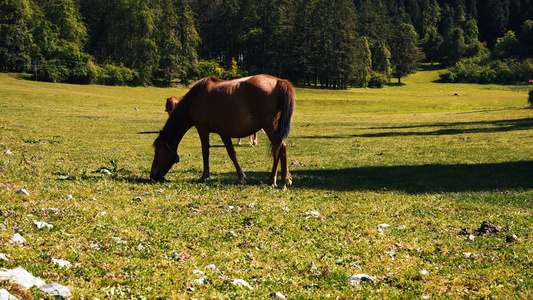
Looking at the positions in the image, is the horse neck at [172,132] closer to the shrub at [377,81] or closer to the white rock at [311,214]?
the white rock at [311,214]

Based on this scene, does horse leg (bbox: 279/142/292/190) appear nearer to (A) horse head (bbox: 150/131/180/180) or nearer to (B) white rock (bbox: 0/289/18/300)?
(A) horse head (bbox: 150/131/180/180)

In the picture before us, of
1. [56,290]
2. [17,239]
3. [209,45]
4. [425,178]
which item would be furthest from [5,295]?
[209,45]

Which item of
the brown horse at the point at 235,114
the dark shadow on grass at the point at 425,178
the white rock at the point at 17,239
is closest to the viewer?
the white rock at the point at 17,239

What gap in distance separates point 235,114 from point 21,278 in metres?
9.08

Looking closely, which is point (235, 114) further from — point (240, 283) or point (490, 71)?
Answer: point (490, 71)

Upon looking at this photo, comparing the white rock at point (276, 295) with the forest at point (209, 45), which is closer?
the white rock at point (276, 295)

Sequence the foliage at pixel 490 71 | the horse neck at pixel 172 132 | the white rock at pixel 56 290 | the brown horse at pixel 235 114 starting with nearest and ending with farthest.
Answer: the white rock at pixel 56 290, the brown horse at pixel 235 114, the horse neck at pixel 172 132, the foliage at pixel 490 71

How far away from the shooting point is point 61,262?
216 inches

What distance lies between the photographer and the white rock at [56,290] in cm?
445

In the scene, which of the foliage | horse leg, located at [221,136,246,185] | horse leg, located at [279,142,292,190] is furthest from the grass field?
the foliage

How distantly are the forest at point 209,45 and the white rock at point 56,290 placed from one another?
99.8 m

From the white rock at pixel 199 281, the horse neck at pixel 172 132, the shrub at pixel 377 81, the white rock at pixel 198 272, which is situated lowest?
the white rock at pixel 198 272

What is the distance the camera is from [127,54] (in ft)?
401

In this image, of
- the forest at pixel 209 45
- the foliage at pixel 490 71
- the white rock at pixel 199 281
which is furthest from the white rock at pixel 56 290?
the foliage at pixel 490 71
